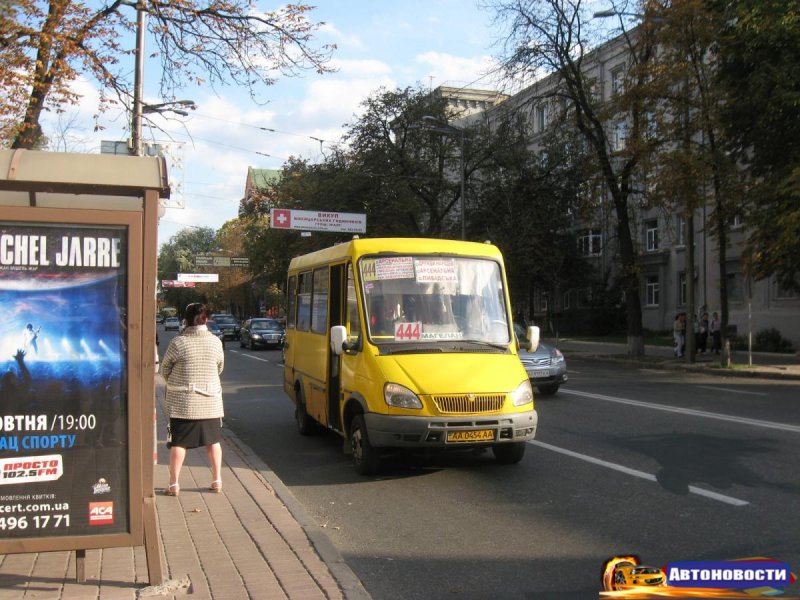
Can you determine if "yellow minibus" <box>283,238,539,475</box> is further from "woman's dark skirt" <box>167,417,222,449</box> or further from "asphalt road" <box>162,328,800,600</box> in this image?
"woman's dark skirt" <box>167,417,222,449</box>

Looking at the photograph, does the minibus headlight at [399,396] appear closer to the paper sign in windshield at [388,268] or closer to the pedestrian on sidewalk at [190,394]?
the paper sign in windshield at [388,268]

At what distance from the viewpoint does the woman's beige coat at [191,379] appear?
21.5 ft

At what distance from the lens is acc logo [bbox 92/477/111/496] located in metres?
4.32

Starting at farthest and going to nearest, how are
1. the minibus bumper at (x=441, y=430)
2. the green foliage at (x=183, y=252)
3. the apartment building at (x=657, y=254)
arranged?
the green foliage at (x=183, y=252) → the apartment building at (x=657, y=254) → the minibus bumper at (x=441, y=430)

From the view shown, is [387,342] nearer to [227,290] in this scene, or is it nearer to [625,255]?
[625,255]

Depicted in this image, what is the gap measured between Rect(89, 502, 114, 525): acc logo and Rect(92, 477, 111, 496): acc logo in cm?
7

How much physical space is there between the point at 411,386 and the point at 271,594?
10.4 ft

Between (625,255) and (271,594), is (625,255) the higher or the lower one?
the higher one

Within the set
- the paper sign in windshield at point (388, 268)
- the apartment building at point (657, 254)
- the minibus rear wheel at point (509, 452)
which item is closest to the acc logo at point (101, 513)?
the paper sign in windshield at point (388, 268)

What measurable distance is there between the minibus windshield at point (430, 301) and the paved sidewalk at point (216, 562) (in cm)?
234

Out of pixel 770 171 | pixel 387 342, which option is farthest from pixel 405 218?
pixel 387 342

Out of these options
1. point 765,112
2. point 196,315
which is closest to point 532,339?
point 196,315

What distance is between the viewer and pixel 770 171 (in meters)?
19.6

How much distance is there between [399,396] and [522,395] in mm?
1298
